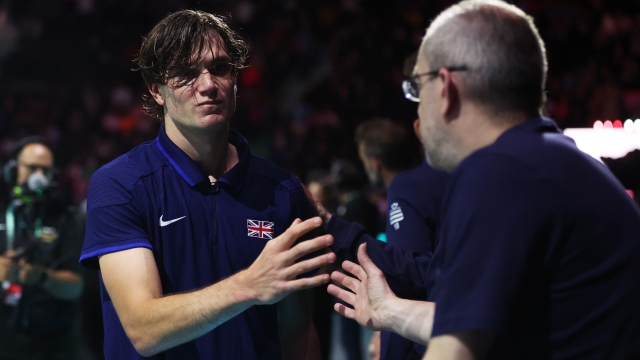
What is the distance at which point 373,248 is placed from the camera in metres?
2.58

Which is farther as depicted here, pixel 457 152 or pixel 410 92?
pixel 410 92

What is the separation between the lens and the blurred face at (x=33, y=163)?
221 inches

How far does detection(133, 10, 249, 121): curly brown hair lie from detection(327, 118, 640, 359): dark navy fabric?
4.27 feet

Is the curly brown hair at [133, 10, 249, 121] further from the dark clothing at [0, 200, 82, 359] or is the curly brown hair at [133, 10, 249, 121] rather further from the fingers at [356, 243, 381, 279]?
the dark clothing at [0, 200, 82, 359]

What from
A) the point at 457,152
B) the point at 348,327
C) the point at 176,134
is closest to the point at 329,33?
the point at 348,327

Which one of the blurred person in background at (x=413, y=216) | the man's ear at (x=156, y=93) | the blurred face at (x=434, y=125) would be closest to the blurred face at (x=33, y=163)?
the man's ear at (x=156, y=93)

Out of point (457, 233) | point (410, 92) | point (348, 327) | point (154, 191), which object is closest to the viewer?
point (457, 233)

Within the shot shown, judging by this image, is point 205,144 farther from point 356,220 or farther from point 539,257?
point 356,220

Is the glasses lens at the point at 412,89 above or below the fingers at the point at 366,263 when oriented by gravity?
above

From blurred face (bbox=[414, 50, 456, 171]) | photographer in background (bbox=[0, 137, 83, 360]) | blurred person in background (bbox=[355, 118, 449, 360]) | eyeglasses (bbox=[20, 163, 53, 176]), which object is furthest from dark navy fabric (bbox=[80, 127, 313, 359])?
eyeglasses (bbox=[20, 163, 53, 176])

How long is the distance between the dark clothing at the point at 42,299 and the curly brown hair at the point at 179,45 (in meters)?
2.93

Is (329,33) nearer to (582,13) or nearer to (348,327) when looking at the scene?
(582,13)

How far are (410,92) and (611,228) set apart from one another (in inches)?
28.3

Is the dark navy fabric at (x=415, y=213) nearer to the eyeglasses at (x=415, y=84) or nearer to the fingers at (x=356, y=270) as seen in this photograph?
the fingers at (x=356, y=270)
